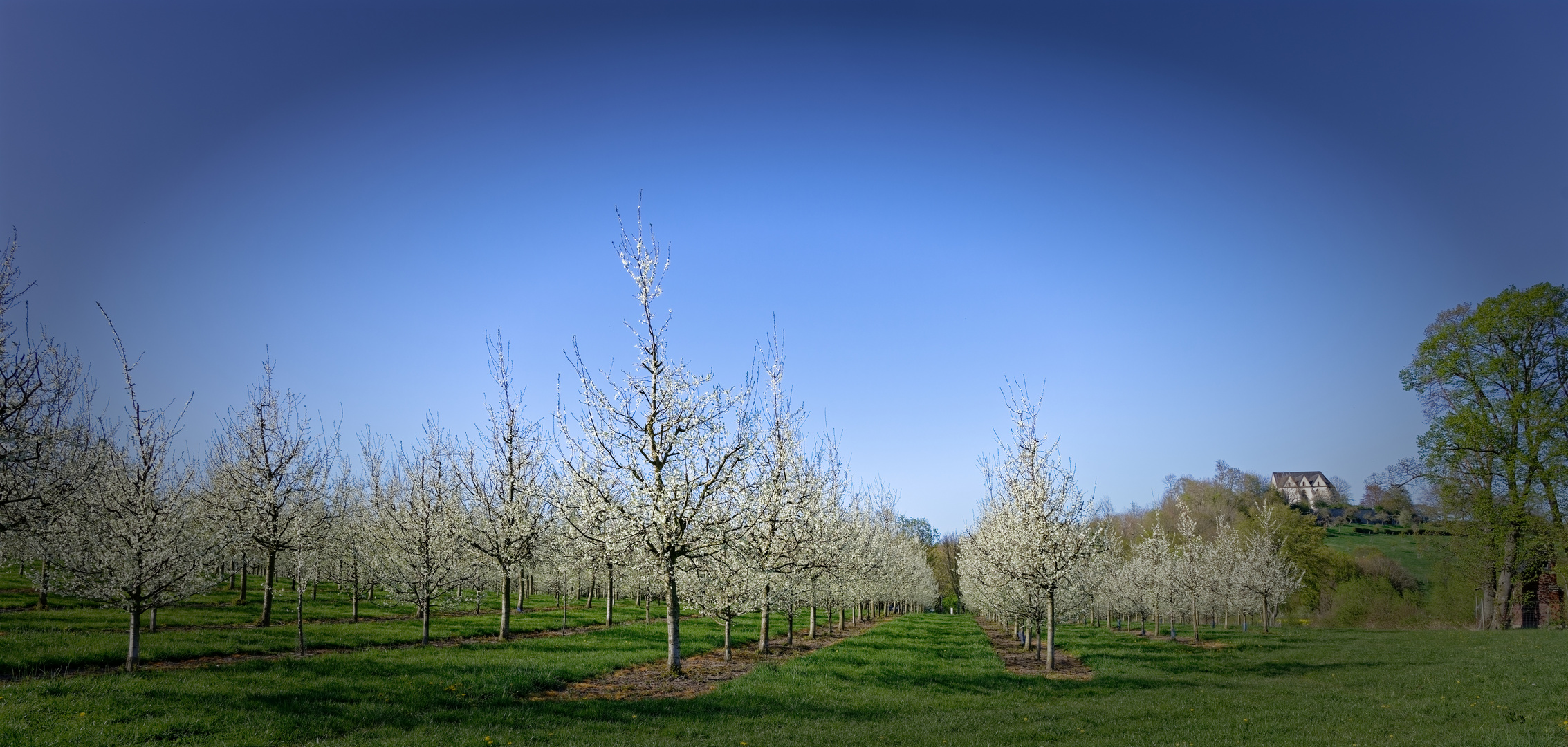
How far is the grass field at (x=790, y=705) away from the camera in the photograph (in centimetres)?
1009

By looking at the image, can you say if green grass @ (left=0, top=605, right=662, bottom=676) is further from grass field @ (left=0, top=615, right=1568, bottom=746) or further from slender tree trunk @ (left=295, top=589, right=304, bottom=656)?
grass field @ (left=0, top=615, right=1568, bottom=746)

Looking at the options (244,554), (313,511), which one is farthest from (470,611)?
(313,511)

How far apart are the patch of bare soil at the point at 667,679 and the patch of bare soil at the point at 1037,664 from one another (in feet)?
26.7

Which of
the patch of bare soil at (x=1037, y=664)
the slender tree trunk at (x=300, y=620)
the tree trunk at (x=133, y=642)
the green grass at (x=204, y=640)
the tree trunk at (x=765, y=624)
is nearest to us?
the tree trunk at (x=133, y=642)

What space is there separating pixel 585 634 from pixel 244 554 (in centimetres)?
2056

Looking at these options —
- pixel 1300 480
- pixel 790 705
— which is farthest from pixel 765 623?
pixel 1300 480

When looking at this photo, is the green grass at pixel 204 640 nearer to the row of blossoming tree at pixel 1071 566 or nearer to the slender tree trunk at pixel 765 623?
the slender tree trunk at pixel 765 623

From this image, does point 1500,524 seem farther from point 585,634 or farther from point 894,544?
point 585,634

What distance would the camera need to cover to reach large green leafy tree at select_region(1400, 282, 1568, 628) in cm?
3234

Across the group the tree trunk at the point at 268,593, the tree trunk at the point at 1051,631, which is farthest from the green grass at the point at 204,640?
the tree trunk at the point at 1051,631

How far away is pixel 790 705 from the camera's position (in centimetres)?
1356

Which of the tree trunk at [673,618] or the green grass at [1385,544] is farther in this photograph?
the green grass at [1385,544]

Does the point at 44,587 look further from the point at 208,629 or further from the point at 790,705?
the point at 790,705

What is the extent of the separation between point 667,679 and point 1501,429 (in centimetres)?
4498
